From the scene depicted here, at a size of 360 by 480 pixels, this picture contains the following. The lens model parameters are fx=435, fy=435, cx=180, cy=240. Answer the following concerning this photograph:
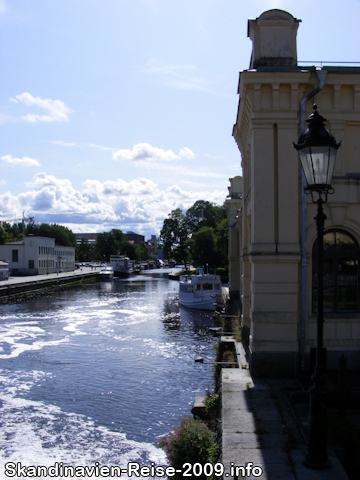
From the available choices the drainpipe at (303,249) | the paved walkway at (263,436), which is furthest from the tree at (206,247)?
the paved walkway at (263,436)

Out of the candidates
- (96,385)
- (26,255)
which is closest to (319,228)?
(96,385)

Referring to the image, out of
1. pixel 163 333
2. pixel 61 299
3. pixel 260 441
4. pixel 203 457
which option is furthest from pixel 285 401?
pixel 61 299

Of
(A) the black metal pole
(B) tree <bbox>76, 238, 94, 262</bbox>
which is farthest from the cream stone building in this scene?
(B) tree <bbox>76, 238, 94, 262</bbox>

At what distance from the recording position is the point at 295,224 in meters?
10.9

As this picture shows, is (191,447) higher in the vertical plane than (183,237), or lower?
lower

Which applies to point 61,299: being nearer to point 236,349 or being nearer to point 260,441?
point 236,349

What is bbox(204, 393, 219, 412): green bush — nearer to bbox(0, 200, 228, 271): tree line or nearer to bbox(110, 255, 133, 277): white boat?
bbox(0, 200, 228, 271): tree line

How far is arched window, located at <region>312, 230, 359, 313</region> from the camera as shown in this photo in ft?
36.6

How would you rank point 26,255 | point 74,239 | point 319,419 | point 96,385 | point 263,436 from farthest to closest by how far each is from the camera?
point 74,239, point 26,255, point 96,385, point 263,436, point 319,419

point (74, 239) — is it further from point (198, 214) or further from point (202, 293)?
point (202, 293)

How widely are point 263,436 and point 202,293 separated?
3054cm

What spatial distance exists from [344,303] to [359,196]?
2770mm

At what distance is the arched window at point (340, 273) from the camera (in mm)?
11141

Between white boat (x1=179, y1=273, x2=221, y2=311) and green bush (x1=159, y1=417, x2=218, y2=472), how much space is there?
29.2 meters
